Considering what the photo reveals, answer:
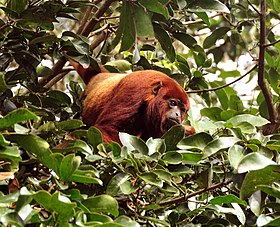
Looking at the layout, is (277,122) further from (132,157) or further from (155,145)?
(132,157)

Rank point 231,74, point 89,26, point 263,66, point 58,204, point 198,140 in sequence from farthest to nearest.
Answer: point 231,74 → point 89,26 → point 263,66 → point 198,140 → point 58,204

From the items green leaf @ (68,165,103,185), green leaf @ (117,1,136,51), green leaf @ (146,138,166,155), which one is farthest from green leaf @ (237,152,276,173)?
green leaf @ (117,1,136,51)

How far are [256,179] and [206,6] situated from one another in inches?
47.7

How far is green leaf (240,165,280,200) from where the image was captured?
1.74 meters

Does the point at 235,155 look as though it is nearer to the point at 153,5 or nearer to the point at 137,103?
the point at 153,5

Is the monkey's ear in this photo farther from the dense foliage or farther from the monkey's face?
the dense foliage

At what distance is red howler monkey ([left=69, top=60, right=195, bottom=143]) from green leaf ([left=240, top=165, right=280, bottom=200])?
1.61m

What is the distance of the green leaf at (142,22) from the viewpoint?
2.51 metres

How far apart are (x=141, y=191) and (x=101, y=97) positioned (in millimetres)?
1551

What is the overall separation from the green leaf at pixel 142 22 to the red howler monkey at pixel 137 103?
864mm

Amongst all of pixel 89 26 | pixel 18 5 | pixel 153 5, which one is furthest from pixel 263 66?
pixel 18 5

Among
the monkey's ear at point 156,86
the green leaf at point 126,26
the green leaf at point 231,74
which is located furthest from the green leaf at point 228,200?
the green leaf at point 231,74

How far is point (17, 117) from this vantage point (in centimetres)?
159

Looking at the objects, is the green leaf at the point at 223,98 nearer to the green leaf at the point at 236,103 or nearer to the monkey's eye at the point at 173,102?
the green leaf at the point at 236,103
